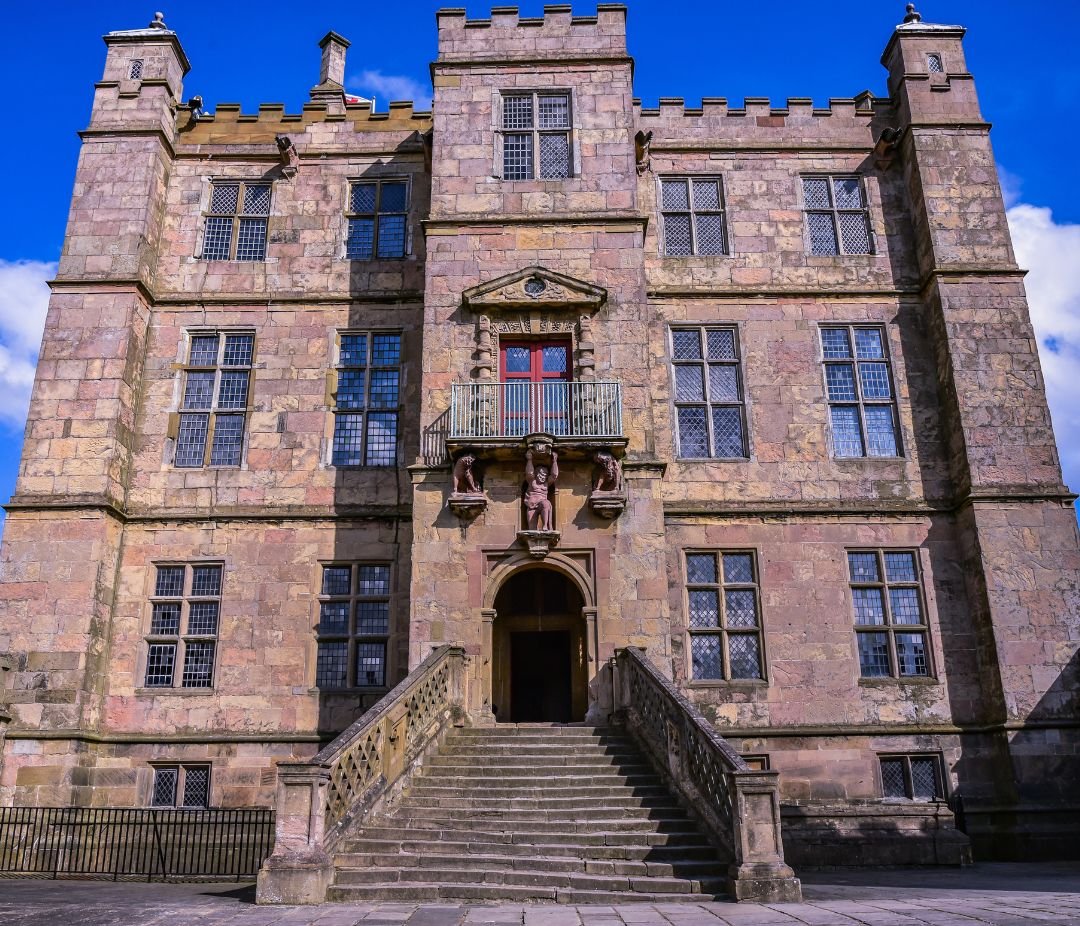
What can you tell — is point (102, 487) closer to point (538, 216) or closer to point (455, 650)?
point (455, 650)

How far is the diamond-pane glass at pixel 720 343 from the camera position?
1766cm

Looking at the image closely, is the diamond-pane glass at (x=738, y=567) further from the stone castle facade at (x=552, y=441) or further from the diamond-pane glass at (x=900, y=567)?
the diamond-pane glass at (x=900, y=567)

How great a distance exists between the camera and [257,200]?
61.8ft

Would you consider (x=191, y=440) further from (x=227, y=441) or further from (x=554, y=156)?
(x=554, y=156)

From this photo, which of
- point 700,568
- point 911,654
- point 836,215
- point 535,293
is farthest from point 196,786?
point 836,215

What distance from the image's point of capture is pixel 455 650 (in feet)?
47.2

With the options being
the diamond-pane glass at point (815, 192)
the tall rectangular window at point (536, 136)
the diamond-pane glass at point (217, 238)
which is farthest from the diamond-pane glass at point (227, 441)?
the diamond-pane glass at point (815, 192)

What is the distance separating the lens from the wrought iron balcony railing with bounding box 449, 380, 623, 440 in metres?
15.4

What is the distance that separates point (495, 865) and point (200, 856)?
6293 millimetres

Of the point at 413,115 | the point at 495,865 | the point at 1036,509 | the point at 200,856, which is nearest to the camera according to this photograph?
the point at 495,865

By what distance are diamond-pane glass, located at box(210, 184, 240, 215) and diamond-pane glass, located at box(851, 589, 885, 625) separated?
13.6 metres

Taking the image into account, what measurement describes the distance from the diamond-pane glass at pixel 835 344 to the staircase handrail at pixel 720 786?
7530 mm

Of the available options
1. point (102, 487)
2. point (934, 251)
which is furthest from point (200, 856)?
point (934, 251)

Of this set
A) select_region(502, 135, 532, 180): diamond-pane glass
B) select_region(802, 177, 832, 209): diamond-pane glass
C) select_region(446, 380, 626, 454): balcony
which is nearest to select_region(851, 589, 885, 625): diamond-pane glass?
select_region(446, 380, 626, 454): balcony
